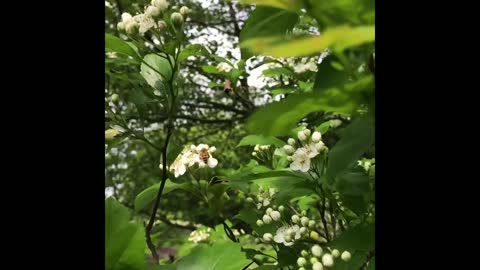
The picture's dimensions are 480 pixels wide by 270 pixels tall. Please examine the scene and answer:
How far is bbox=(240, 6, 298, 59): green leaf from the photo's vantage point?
512mm

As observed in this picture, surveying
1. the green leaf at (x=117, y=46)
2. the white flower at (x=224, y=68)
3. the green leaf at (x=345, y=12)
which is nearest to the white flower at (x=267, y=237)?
the green leaf at (x=117, y=46)

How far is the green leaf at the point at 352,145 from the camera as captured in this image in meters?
0.44

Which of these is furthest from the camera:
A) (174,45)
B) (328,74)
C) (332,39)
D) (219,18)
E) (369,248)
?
(219,18)

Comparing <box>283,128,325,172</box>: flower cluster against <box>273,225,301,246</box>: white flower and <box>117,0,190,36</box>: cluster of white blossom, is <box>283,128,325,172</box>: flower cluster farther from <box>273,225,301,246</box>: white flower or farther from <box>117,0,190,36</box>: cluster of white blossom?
<box>117,0,190,36</box>: cluster of white blossom

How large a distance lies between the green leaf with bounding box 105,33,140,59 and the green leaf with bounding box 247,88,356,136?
0.53 metres

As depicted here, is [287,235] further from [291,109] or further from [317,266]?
[291,109]

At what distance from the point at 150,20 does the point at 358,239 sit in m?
0.50

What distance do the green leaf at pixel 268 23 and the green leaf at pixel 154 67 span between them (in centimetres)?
45

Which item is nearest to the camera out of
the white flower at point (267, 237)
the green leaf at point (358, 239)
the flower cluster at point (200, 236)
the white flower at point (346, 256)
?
the green leaf at point (358, 239)

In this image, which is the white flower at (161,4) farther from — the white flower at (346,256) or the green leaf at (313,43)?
the green leaf at (313,43)
